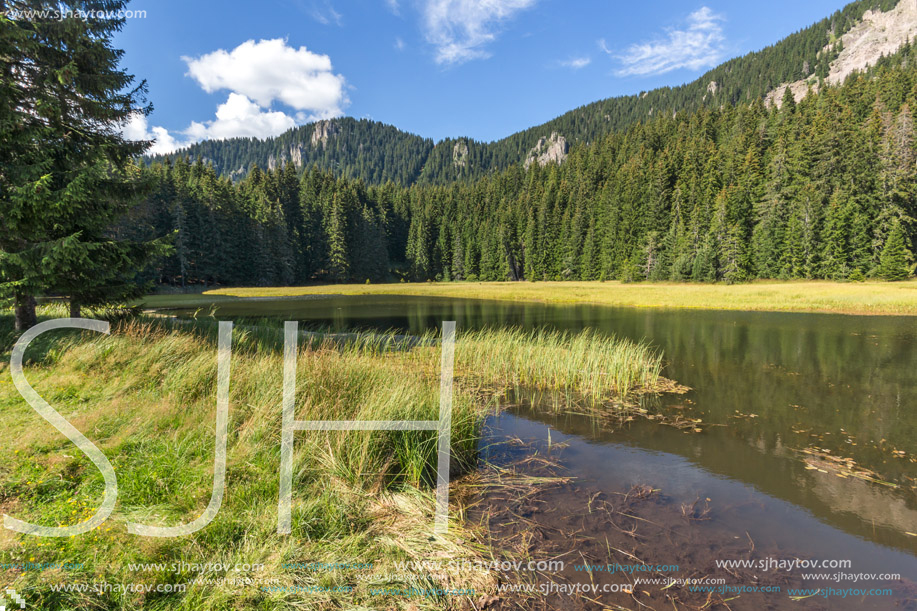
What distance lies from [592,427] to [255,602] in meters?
7.06

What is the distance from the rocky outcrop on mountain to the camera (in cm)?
17288

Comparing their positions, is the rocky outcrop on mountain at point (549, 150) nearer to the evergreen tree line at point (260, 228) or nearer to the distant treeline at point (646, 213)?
the distant treeline at point (646, 213)

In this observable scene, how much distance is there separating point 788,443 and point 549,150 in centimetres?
18967

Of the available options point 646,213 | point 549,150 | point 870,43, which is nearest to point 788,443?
point 646,213

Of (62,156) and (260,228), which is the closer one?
(62,156)

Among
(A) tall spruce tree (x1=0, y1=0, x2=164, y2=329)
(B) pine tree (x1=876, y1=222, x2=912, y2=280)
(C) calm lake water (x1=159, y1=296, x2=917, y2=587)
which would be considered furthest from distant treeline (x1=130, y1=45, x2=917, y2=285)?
(C) calm lake water (x1=159, y1=296, x2=917, y2=587)

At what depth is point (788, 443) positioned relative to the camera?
7.68 metres

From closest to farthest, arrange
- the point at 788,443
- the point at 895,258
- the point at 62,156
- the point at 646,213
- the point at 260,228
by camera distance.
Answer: the point at 788,443 < the point at 62,156 < the point at 895,258 < the point at 260,228 < the point at 646,213

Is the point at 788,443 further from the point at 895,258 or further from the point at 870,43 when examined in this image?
the point at 870,43

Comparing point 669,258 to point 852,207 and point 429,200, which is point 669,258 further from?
point 429,200

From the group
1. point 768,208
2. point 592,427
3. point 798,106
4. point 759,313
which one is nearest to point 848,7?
point 798,106

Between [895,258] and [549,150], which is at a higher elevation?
[549,150]

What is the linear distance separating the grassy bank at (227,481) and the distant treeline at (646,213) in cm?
4884

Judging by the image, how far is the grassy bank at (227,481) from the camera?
2.98 metres
